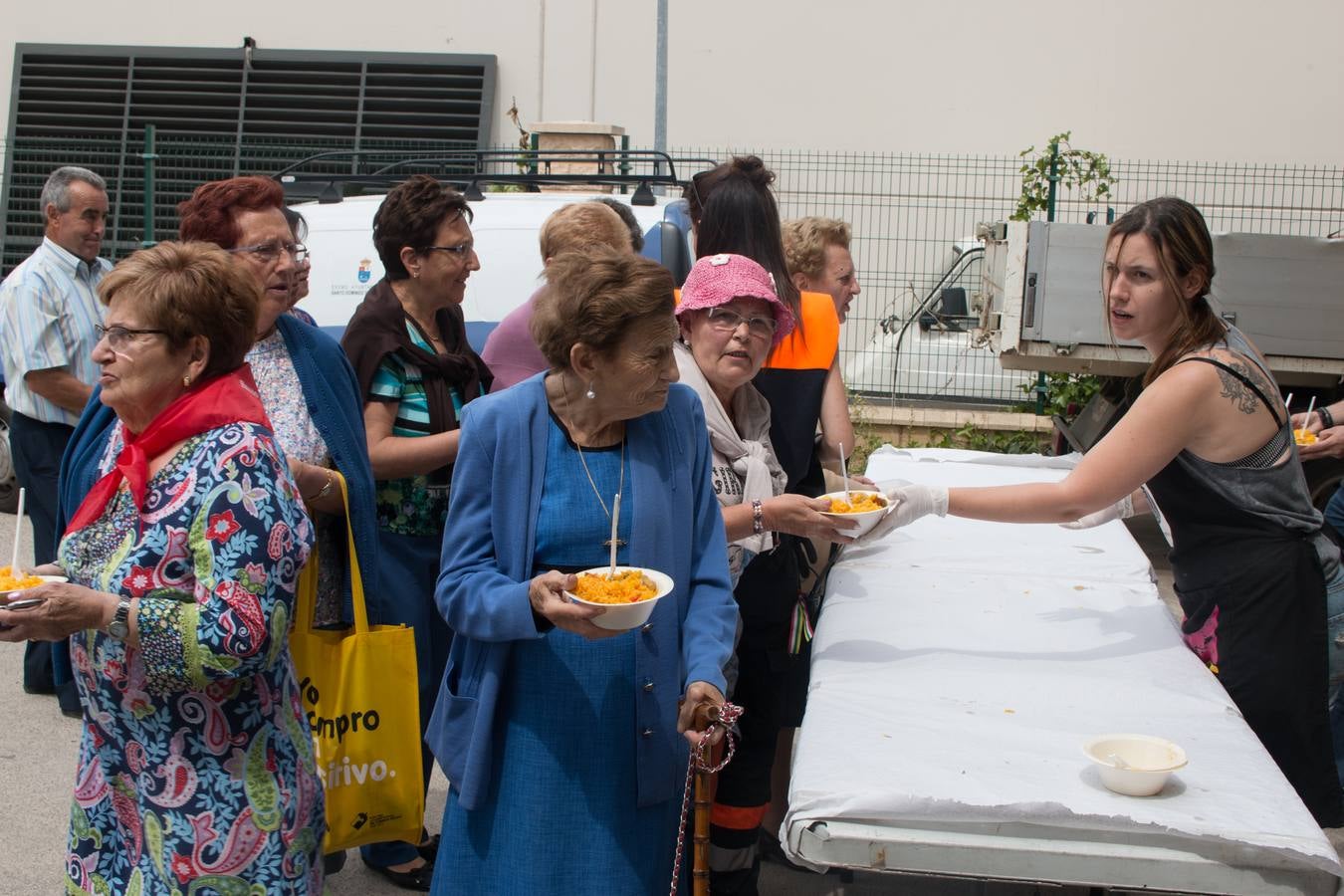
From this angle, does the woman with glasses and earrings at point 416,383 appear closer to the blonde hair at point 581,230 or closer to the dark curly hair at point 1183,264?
the blonde hair at point 581,230

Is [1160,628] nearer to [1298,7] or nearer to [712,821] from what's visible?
[712,821]

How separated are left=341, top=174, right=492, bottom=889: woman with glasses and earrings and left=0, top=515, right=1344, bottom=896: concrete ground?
999mm

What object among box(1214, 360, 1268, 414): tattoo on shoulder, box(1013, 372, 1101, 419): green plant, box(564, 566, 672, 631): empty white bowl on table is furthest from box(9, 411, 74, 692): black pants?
box(1013, 372, 1101, 419): green plant

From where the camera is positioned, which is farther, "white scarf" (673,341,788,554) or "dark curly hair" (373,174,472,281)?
"dark curly hair" (373,174,472,281)

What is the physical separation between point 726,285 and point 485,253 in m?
3.10

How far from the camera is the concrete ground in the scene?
154 inches

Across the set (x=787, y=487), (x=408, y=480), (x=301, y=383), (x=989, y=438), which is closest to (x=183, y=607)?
(x=301, y=383)

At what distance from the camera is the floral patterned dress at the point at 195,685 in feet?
7.62

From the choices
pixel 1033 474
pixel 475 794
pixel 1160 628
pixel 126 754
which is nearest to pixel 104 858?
pixel 126 754

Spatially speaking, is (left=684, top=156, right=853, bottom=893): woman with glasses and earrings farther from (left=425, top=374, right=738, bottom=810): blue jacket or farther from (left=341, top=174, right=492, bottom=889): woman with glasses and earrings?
(left=425, top=374, right=738, bottom=810): blue jacket

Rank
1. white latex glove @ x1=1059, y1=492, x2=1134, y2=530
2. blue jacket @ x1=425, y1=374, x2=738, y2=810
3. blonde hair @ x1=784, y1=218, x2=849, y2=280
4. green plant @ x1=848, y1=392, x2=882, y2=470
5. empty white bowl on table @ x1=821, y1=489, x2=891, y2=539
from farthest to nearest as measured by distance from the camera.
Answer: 1. green plant @ x1=848, y1=392, x2=882, y2=470
2. blonde hair @ x1=784, y1=218, x2=849, y2=280
3. white latex glove @ x1=1059, y1=492, x2=1134, y2=530
4. empty white bowl on table @ x1=821, y1=489, x2=891, y2=539
5. blue jacket @ x1=425, y1=374, x2=738, y2=810

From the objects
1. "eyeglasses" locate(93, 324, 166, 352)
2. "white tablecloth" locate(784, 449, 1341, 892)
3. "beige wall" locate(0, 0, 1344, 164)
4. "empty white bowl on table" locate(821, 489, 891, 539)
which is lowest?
"white tablecloth" locate(784, 449, 1341, 892)

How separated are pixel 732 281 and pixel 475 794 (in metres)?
1.42

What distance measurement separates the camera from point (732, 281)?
328 cm
